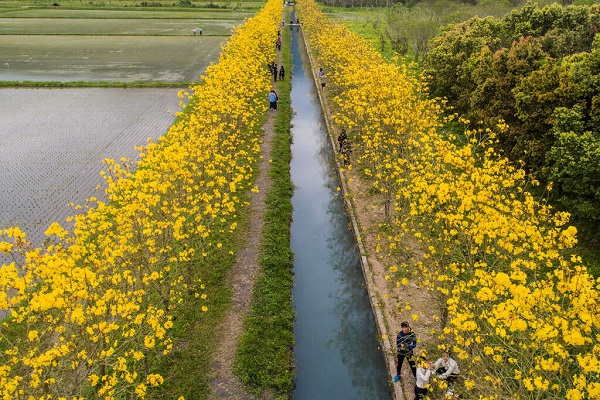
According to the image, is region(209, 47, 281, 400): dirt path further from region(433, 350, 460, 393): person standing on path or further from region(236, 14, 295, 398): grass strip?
region(433, 350, 460, 393): person standing on path

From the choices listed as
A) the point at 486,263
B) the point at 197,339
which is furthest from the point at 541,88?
the point at 197,339

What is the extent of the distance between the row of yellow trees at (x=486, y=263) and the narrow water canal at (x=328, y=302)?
5.30 ft

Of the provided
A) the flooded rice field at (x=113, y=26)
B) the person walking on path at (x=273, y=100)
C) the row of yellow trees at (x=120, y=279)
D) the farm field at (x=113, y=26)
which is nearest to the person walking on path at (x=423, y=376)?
the row of yellow trees at (x=120, y=279)

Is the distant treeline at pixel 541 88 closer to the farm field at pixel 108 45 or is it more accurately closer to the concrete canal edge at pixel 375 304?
the concrete canal edge at pixel 375 304

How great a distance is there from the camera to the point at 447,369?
935 cm

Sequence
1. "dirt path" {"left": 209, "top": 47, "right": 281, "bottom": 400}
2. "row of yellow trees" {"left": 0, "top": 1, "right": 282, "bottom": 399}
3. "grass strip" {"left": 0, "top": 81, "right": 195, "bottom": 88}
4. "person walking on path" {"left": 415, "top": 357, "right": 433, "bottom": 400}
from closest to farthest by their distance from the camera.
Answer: "row of yellow trees" {"left": 0, "top": 1, "right": 282, "bottom": 399}, "person walking on path" {"left": 415, "top": 357, "right": 433, "bottom": 400}, "dirt path" {"left": 209, "top": 47, "right": 281, "bottom": 400}, "grass strip" {"left": 0, "top": 81, "right": 195, "bottom": 88}

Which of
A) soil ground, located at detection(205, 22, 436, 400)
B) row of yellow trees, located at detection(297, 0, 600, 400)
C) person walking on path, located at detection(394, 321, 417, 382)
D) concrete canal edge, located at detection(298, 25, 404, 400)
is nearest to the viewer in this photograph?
row of yellow trees, located at detection(297, 0, 600, 400)

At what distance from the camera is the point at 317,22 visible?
148 feet

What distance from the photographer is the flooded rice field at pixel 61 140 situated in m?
18.1

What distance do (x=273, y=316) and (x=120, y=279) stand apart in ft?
15.5

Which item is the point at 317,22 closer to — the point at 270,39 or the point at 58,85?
the point at 270,39

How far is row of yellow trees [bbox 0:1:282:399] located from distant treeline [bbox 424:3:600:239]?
11.1 m

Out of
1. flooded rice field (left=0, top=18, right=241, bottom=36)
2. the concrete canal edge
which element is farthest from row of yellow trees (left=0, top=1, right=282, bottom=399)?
flooded rice field (left=0, top=18, right=241, bottom=36)

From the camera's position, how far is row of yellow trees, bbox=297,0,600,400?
7.24 m
